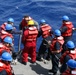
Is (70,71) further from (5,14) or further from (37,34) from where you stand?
(5,14)

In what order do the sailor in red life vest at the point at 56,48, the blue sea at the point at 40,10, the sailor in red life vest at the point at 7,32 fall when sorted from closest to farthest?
the sailor in red life vest at the point at 56,48, the sailor in red life vest at the point at 7,32, the blue sea at the point at 40,10

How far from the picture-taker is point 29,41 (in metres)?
12.9

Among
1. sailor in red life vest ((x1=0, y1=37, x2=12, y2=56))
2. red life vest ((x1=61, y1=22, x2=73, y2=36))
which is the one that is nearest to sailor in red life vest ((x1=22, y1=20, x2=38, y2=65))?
sailor in red life vest ((x1=0, y1=37, x2=12, y2=56))

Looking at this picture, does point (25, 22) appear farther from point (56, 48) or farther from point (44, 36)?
point (56, 48)

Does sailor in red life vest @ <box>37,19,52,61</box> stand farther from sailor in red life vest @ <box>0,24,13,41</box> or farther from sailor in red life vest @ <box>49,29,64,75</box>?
sailor in red life vest @ <box>0,24,13,41</box>

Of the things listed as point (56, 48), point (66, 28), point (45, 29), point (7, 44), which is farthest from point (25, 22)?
point (56, 48)

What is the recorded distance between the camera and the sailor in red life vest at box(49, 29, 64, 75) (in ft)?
39.5

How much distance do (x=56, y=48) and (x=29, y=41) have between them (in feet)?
Result: 4.68

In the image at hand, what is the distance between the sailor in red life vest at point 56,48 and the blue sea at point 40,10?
1078 cm

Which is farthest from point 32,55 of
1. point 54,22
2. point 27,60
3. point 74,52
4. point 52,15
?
point 52,15

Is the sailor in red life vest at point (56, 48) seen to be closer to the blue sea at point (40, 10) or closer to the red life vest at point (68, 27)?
the red life vest at point (68, 27)

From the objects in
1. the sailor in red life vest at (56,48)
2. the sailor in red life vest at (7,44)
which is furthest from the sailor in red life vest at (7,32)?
the sailor in red life vest at (56,48)

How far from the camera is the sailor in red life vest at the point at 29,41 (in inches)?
504

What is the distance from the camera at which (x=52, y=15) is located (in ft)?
84.6
